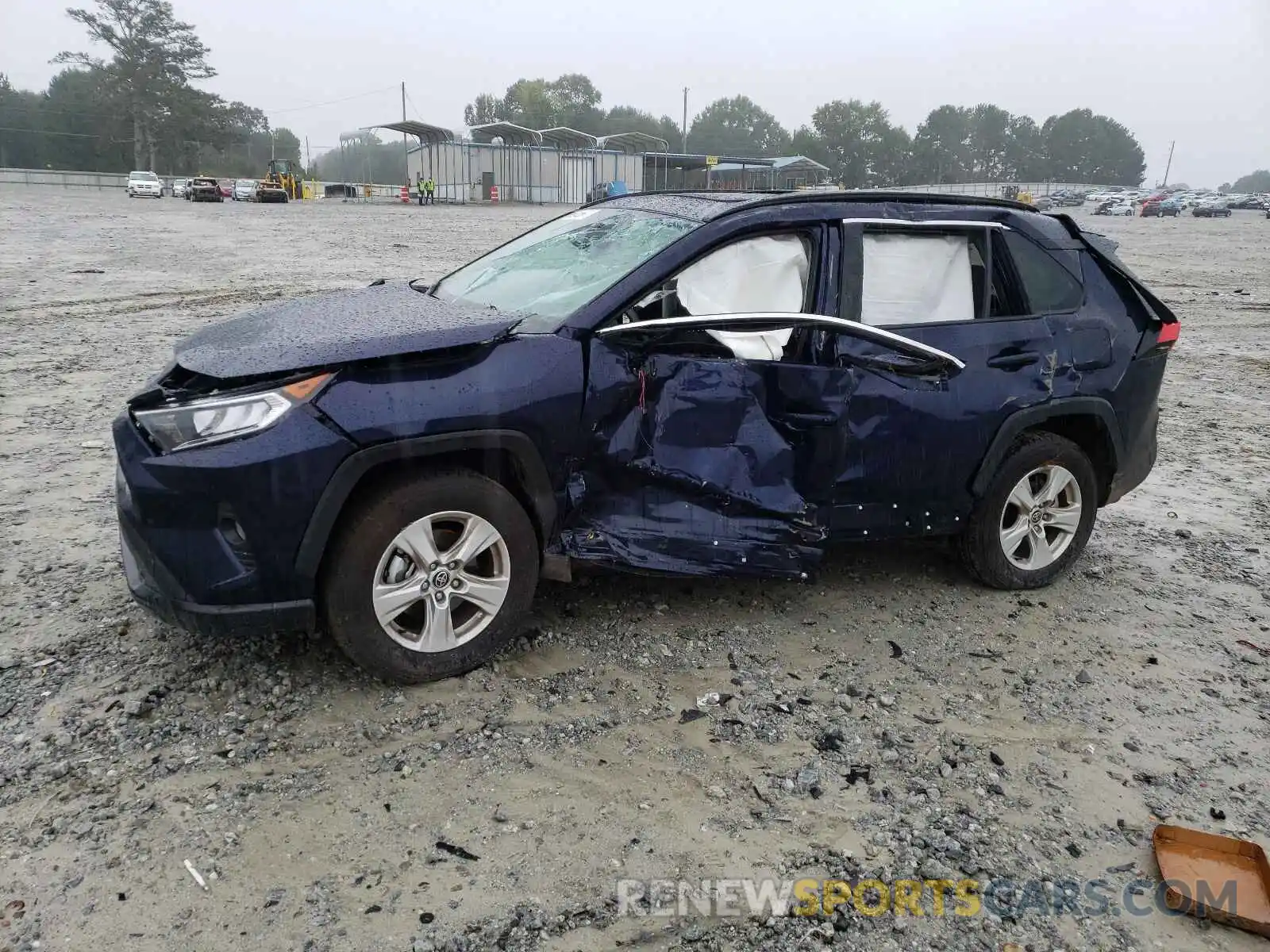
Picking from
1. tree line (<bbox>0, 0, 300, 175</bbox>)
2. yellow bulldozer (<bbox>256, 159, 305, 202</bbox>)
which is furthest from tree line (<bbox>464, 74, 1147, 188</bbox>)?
yellow bulldozer (<bbox>256, 159, 305, 202</bbox>)

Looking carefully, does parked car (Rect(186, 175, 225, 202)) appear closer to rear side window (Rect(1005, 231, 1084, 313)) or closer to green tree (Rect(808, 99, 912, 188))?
rear side window (Rect(1005, 231, 1084, 313))

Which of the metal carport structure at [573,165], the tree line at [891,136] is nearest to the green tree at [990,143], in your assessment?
the tree line at [891,136]

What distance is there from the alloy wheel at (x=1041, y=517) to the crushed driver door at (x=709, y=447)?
1047 millimetres

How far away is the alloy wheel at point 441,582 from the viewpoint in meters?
3.23

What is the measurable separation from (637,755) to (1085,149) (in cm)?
14177

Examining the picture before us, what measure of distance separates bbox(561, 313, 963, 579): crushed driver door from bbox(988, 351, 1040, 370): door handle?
1.59 feet

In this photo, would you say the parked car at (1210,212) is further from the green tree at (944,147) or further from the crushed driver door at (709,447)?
the crushed driver door at (709,447)

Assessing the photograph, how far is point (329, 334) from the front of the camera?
330cm

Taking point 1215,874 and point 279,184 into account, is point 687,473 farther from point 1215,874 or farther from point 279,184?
point 279,184

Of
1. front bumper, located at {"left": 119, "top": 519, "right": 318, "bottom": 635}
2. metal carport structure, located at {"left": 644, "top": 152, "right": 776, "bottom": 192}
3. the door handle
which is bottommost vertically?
front bumper, located at {"left": 119, "top": 519, "right": 318, "bottom": 635}

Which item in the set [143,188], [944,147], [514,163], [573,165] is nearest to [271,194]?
[143,188]

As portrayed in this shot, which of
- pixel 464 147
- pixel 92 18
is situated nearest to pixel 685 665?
pixel 464 147

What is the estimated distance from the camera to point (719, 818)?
111 inches

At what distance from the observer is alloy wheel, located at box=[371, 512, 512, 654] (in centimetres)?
323
